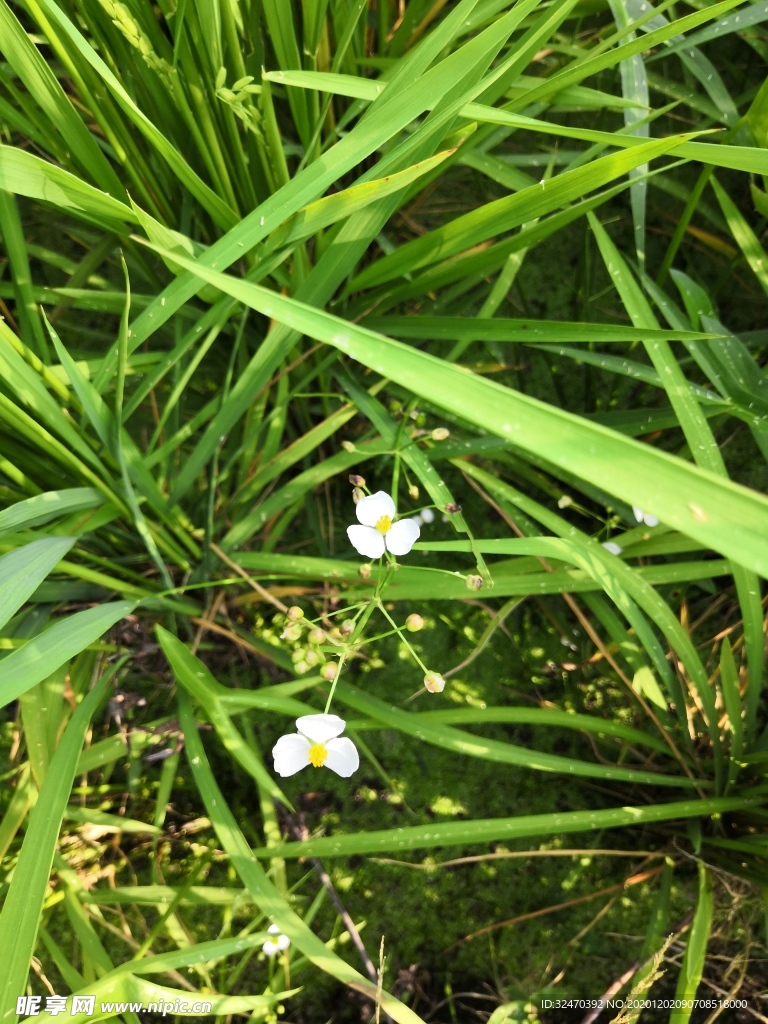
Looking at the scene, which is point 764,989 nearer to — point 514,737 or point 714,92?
point 514,737

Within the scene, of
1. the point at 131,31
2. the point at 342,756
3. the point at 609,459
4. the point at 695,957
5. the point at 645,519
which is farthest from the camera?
the point at 645,519

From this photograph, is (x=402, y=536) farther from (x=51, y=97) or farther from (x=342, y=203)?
(x=51, y=97)

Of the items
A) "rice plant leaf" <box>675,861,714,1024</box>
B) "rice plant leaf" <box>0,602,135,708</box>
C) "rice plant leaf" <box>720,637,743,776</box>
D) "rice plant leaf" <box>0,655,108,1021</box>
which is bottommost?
"rice plant leaf" <box>675,861,714,1024</box>

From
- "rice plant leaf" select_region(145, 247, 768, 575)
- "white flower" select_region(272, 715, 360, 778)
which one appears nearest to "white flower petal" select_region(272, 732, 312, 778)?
"white flower" select_region(272, 715, 360, 778)

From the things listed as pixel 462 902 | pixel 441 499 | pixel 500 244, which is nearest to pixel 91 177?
pixel 500 244

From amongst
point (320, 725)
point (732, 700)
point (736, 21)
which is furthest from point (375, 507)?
point (736, 21)

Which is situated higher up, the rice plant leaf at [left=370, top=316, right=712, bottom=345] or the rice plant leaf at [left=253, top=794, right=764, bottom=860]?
the rice plant leaf at [left=370, top=316, right=712, bottom=345]

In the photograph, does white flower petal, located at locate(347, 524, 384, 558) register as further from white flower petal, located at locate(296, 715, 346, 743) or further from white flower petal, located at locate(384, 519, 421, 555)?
white flower petal, located at locate(296, 715, 346, 743)
